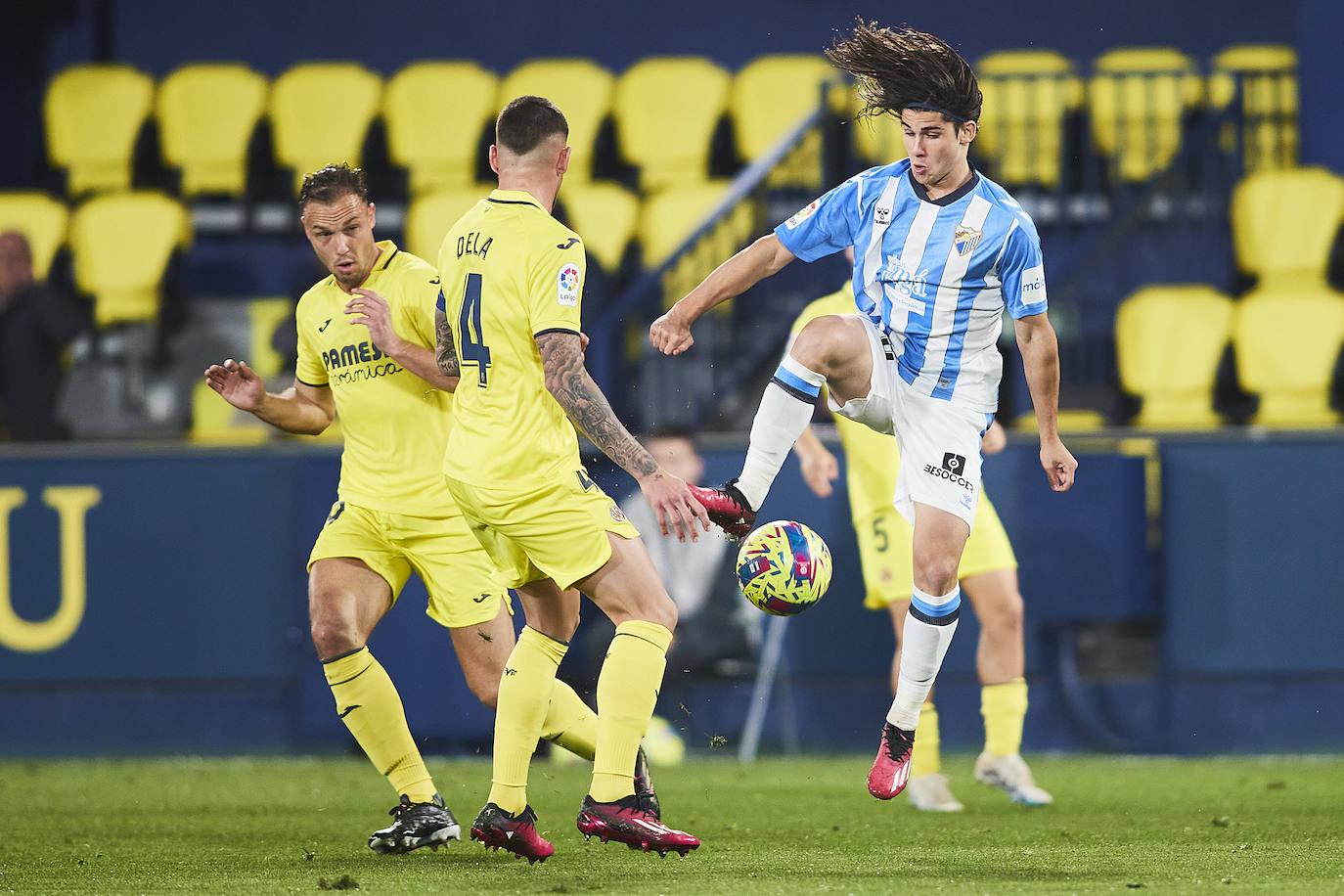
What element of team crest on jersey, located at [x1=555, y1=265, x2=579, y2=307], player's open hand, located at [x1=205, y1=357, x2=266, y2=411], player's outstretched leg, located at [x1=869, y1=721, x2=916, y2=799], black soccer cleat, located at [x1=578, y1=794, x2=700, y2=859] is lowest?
black soccer cleat, located at [x1=578, y1=794, x2=700, y2=859]

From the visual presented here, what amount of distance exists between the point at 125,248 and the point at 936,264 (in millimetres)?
7506

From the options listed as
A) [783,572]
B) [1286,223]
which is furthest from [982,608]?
[1286,223]

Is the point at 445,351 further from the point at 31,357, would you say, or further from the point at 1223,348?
the point at 1223,348

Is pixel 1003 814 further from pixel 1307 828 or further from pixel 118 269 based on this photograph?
pixel 118 269

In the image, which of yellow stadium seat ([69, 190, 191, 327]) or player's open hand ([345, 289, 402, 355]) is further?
yellow stadium seat ([69, 190, 191, 327])

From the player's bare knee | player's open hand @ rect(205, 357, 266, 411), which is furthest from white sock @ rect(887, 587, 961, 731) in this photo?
player's open hand @ rect(205, 357, 266, 411)

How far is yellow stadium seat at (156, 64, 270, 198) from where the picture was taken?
40.1 feet

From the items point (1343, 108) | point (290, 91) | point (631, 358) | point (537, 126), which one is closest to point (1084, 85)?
point (1343, 108)

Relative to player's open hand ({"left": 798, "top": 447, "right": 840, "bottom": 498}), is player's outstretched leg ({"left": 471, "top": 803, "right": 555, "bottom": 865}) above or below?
below

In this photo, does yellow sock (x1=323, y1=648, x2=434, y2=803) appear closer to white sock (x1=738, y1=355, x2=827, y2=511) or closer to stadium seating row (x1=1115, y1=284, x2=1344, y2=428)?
white sock (x1=738, y1=355, x2=827, y2=511)

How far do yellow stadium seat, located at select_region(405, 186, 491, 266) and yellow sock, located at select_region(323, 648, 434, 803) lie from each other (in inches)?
236

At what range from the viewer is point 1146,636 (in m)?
8.90

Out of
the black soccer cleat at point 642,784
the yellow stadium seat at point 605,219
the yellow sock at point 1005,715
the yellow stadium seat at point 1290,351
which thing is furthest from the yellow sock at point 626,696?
the yellow stadium seat at point 605,219

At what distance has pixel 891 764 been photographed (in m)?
5.25
